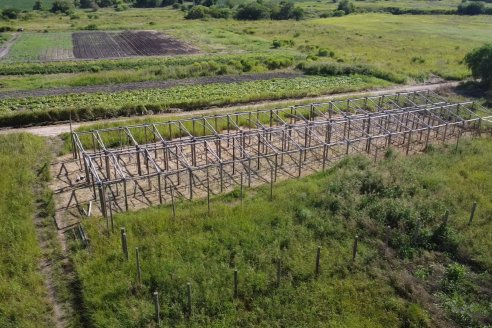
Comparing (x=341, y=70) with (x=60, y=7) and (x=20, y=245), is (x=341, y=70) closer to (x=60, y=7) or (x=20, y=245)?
(x=20, y=245)

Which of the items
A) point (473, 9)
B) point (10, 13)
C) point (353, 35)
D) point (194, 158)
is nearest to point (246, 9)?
point (353, 35)

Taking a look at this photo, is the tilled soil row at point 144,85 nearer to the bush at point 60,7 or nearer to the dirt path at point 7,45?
the dirt path at point 7,45

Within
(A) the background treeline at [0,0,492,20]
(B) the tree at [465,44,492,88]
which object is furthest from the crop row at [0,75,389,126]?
(A) the background treeline at [0,0,492,20]

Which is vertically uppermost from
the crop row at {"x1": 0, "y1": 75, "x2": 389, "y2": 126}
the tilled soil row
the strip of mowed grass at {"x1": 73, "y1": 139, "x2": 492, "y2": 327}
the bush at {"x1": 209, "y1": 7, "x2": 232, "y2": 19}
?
the bush at {"x1": 209, "y1": 7, "x2": 232, "y2": 19}

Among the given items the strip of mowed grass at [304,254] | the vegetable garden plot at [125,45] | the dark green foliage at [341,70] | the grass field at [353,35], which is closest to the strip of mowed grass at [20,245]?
the strip of mowed grass at [304,254]

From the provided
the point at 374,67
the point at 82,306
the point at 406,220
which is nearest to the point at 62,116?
the point at 82,306

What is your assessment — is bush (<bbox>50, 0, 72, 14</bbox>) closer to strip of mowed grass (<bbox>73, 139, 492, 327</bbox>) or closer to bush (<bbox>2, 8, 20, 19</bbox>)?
bush (<bbox>2, 8, 20, 19</bbox>)
